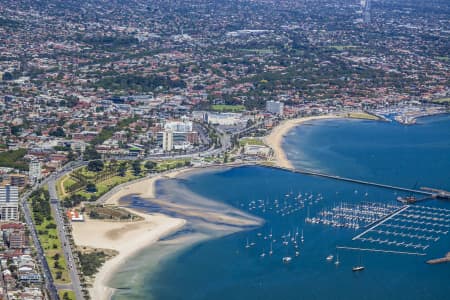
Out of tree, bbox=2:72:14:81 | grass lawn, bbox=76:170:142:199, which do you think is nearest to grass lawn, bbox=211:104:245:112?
tree, bbox=2:72:14:81

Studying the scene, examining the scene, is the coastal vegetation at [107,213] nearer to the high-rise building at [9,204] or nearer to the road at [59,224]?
the road at [59,224]

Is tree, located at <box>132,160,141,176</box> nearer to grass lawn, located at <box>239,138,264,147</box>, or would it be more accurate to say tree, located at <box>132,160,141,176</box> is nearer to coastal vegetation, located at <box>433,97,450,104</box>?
grass lawn, located at <box>239,138,264,147</box>

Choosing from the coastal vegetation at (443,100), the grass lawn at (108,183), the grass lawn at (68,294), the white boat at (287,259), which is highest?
the coastal vegetation at (443,100)

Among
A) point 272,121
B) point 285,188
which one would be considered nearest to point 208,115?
point 272,121

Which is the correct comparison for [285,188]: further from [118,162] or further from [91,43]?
[91,43]

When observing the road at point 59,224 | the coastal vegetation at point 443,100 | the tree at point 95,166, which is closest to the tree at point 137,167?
the tree at point 95,166
